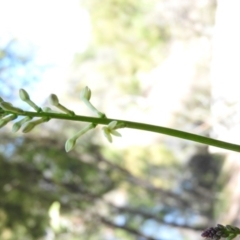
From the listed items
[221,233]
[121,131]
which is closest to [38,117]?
[221,233]

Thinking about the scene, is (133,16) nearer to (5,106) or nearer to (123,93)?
(123,93)

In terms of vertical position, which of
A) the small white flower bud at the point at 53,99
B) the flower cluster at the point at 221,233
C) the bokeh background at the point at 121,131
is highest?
the bokeh background at the point at 121,131

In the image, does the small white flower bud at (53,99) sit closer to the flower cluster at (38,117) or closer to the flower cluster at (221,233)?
the flower cluster at (38,117)

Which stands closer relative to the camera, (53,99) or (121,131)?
(53,99)

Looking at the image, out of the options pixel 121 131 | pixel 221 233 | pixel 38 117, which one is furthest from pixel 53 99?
pixel 121 131

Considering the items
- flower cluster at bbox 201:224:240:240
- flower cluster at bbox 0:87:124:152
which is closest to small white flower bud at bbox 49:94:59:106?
flower cluster at bbox 0:87:124:152

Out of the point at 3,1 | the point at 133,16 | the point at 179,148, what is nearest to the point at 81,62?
the point at 133,16

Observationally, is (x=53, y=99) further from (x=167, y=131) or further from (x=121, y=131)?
(x=121, y=131)

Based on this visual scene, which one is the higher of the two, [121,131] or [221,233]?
[121,131]

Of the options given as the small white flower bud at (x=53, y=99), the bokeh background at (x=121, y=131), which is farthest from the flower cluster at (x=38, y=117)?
the bokeh background at (x=121, y=131)
